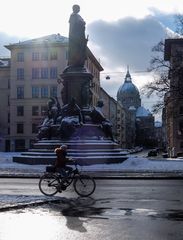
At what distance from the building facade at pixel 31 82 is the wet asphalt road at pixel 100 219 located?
9022 cm

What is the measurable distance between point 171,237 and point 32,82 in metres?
99.5

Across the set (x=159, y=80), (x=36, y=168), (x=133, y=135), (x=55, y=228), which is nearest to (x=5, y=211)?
(x=55, y=228)

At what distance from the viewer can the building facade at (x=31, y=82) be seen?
348 ft

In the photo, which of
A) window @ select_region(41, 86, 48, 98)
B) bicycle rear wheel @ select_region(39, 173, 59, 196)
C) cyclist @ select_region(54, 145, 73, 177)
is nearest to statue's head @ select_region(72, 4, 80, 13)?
cyclist @ select_region(54, 145, 73, 177)

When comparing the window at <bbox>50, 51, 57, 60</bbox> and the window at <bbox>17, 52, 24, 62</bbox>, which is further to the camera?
the window at <bbox>17, 52, 24, 62</bbox>

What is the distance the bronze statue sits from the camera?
135 ft

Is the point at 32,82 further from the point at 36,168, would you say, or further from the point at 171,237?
the point at 171,237

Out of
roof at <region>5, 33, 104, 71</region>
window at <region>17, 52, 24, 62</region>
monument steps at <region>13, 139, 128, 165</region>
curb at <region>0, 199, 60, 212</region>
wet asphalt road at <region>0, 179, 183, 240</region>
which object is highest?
roof at <region>5, 33, 104, 71</region>

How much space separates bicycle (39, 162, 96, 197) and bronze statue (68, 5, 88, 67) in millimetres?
23865

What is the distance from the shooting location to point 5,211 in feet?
42.4

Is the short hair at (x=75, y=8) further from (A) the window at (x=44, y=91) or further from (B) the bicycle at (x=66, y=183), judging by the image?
(A) the window at (x=44, y=91)

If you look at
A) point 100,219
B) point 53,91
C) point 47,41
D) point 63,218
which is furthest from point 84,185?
point 47,41

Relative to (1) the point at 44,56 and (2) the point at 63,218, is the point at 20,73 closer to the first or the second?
(1) the point at 44,56

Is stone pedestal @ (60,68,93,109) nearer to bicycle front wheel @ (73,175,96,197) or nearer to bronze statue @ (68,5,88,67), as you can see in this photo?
bronze statue @ (68,5,88,67)
